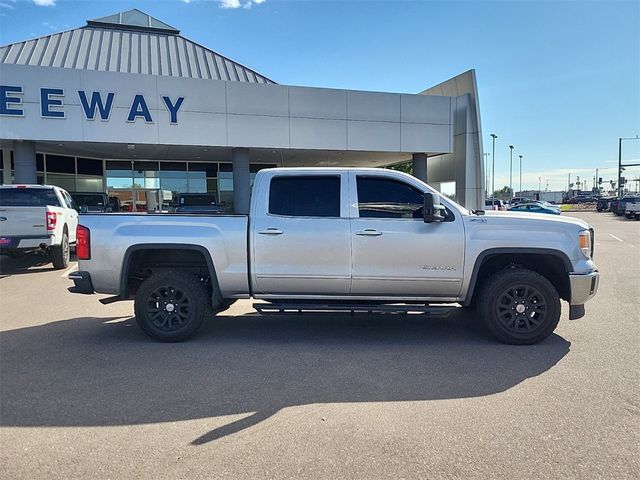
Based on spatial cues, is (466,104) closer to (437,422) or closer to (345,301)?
(345,301)

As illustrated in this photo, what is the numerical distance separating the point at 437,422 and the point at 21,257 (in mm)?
13794

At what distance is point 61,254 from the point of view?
1109 cm

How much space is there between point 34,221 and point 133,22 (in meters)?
23.7

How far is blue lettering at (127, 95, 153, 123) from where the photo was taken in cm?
1795

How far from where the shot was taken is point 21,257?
1352 centimetres

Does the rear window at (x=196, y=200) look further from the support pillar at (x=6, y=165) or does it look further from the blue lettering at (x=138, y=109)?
the support pillar at (x=6, y=165)

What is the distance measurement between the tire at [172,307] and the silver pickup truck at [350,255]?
12 mm

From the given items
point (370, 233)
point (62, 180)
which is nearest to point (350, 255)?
point (370, 233)

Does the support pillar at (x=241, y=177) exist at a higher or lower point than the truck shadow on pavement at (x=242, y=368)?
higher

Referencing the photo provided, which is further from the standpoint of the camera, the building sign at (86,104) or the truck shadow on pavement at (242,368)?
the building sign at (86,104)

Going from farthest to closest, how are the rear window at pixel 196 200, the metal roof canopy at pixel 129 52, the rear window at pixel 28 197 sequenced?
the metal roof canopy at pixel 129 52 < the rear window at pixel 196 200 < the rear window at pixel 28 197

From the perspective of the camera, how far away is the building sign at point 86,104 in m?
16.7

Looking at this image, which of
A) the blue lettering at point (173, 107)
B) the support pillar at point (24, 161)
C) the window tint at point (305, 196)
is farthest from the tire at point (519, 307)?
the support pillar at point (24, 161)

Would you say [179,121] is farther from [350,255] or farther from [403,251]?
[403,251]
